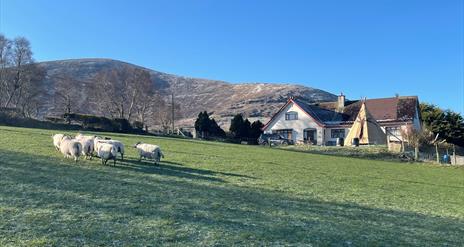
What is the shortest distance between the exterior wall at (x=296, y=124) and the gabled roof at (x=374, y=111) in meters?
0.63

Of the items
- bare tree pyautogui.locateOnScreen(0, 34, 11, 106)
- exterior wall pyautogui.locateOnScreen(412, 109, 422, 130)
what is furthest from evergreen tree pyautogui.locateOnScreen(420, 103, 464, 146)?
bare tree pyautogui.locateOnScreen(0, 34, 11, 106)

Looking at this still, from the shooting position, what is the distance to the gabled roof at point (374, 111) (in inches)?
2566

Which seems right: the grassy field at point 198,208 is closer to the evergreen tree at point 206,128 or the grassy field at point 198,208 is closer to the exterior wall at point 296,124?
the evergreen tree at point 206,128

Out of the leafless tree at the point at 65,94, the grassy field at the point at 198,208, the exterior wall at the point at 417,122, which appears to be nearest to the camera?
the grassy field at the point at 198,208

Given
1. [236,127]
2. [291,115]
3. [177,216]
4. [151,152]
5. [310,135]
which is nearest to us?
[177,216]

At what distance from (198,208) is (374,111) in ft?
203

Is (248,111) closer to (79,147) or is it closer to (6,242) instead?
(79,147)

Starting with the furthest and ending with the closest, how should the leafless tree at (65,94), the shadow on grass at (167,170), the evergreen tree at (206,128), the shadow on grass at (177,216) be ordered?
1. the leafless tree at (65,94)
2. the evergreen tree at (206,128)
3. the shadow on grass at (167,170)
4. the shadow on grass at (177,216)

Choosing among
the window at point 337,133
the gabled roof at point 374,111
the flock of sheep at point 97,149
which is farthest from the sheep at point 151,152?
the window at point 337,133

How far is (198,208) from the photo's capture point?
1116 centimetres

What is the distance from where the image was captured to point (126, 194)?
12195 millimetres

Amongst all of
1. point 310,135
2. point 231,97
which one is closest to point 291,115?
point 310,135

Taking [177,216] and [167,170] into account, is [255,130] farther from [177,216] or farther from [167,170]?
[177,216]

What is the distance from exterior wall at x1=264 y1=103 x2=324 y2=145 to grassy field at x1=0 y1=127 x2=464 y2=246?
4828cm
